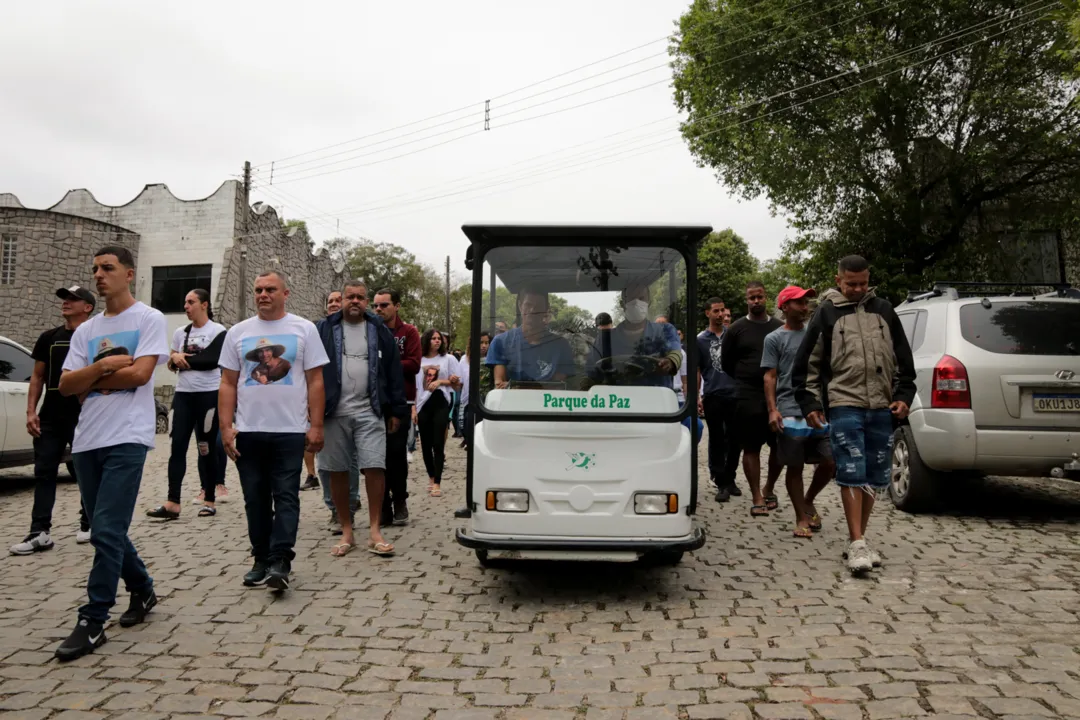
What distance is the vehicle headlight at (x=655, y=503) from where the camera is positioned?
4.84 metres

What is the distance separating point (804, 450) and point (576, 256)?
8.76 ft

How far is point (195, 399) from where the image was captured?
298 inches

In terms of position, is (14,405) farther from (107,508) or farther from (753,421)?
(753,421)

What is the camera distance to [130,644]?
417 cm

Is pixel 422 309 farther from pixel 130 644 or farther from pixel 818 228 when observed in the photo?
pixel 130 644

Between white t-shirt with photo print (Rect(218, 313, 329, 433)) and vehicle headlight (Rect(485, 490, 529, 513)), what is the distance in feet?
4.03

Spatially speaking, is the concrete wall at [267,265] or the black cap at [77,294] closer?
the black cap at [77,294]

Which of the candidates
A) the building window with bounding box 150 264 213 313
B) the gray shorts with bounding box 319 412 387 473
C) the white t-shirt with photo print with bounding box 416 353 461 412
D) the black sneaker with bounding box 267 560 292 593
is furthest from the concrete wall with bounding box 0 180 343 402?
the black sneaker with bounding box 267 560 292 593

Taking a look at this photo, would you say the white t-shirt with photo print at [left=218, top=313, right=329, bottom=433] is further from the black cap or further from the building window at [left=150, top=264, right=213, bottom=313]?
the building window at [left=150, top=264, right=213, bottom=313]

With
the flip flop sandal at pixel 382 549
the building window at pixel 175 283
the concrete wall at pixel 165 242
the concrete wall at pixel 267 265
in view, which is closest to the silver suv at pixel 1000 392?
the flip flop sandal at pixel 382 549

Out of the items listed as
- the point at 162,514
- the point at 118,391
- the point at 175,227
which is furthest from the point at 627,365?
the point at 175,227

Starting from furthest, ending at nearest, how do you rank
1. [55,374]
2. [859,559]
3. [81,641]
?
[55,374], [859,559], [81,641]

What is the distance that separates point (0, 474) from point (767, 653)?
415 inches

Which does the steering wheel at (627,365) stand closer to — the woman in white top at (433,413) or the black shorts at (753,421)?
the black shorts at (753,421)
